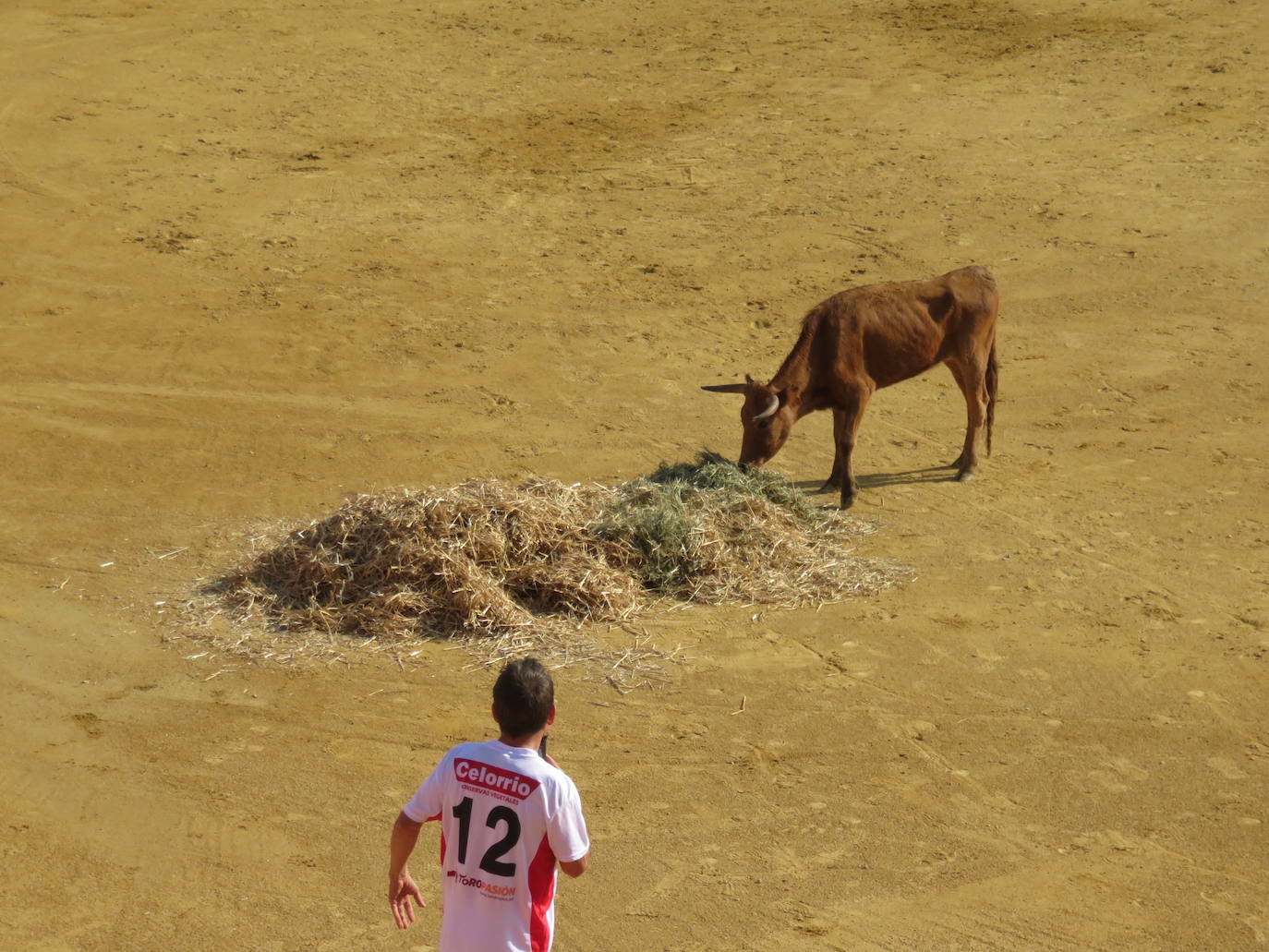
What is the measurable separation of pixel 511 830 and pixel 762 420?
7.59 meters

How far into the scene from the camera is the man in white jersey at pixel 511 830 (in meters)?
4.60

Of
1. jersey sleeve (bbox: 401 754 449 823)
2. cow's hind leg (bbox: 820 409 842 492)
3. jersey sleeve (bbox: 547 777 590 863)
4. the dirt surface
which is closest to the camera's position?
jersey sleeve (bbox: 547 777 590 863)

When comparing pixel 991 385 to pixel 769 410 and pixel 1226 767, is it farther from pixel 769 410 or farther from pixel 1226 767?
pixel 1226 767

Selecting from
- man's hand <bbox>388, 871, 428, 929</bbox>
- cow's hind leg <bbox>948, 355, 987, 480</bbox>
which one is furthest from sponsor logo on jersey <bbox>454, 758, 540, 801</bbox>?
cow's hind leg <bbox>948, 355, 987, 480</bbox>

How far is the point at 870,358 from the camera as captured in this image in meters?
12.4

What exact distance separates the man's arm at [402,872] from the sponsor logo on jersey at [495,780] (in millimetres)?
248

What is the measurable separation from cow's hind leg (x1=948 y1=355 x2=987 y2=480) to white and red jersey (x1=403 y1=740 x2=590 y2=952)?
28.8 feet

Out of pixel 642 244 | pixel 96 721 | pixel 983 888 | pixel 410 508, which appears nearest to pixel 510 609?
pixel 410 508

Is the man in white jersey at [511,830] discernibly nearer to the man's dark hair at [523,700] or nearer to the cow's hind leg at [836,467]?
the man's dark hair at [523,700]

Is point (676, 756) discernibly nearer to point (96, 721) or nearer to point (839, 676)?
point (839, 676)

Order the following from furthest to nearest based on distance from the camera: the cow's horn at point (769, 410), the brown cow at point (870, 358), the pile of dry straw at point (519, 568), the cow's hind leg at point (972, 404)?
the cow's hind leg at point (972, 404)
the brown cow at point (870, 358)
the cow's horn at point (769, 410)
the pile of dry straw at point (519, 568)

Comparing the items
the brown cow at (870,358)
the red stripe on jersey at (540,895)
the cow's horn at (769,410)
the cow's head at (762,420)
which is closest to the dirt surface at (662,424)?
the brown cow at (870,358)

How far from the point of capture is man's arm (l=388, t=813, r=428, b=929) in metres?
4.78

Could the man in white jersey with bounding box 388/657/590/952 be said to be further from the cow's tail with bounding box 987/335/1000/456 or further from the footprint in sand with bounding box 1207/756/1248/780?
the cow's tail with bounding box 987/335/1000/456
